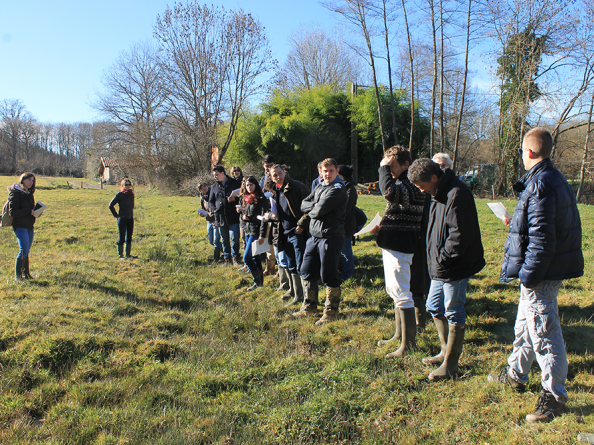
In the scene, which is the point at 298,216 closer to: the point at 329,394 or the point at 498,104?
the point at 329,394

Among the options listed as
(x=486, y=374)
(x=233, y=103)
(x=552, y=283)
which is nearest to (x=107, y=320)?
(x=486, y=374)

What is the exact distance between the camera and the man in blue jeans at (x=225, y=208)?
759 centimetres

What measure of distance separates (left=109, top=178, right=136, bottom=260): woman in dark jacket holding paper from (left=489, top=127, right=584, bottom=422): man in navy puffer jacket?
7172 millimetres

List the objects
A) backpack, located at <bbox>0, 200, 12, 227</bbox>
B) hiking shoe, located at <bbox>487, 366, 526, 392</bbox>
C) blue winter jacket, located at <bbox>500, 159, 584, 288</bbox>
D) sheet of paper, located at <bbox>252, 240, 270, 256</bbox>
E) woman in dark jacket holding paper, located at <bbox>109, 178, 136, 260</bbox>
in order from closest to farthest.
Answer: blue winter jacket, located at <bbox>500, 159, 584, 288</bbox> < hiking shoe, located at <bbox>487, 366, 526, 392</bbox> < sheet of paper, located at <bbox>252, 240, 270, 256</bbox> < backpack, located at <bbox>0, 200, 12, 227</bbox> < woman in dark jacket holding paper, located at <bbox>109, 178, 136, 260</bbox>

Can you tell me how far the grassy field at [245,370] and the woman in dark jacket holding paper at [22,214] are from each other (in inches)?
17.3

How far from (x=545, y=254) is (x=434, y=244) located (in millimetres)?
887

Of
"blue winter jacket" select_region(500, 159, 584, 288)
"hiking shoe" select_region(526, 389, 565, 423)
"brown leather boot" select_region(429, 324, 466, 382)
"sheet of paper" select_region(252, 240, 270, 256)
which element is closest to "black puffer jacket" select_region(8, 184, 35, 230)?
"sheet of paper" select_region(252, 240, 270, 256)

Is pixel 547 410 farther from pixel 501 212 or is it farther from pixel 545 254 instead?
pixel 501 212

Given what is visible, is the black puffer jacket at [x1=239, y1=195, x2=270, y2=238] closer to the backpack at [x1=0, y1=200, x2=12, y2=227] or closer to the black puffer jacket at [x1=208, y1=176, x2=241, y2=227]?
the black puffer jacket at [x1=208, y1=176, x2=241, y2=227]

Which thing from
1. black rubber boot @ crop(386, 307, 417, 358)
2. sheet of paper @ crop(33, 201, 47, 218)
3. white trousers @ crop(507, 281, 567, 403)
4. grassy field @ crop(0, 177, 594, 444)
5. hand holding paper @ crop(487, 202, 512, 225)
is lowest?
grassy field @ crop(0, 177, 594, 444)

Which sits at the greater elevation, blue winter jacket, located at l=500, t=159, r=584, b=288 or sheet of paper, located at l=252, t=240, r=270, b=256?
blue winter jacket, located at l=500, t=159, r=584, b=288

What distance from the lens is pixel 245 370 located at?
146 inches

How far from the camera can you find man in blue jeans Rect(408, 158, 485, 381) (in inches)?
123

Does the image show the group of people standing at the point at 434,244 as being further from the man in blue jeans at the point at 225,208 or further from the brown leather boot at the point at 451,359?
the man in blue jeans at the point at 225,208
